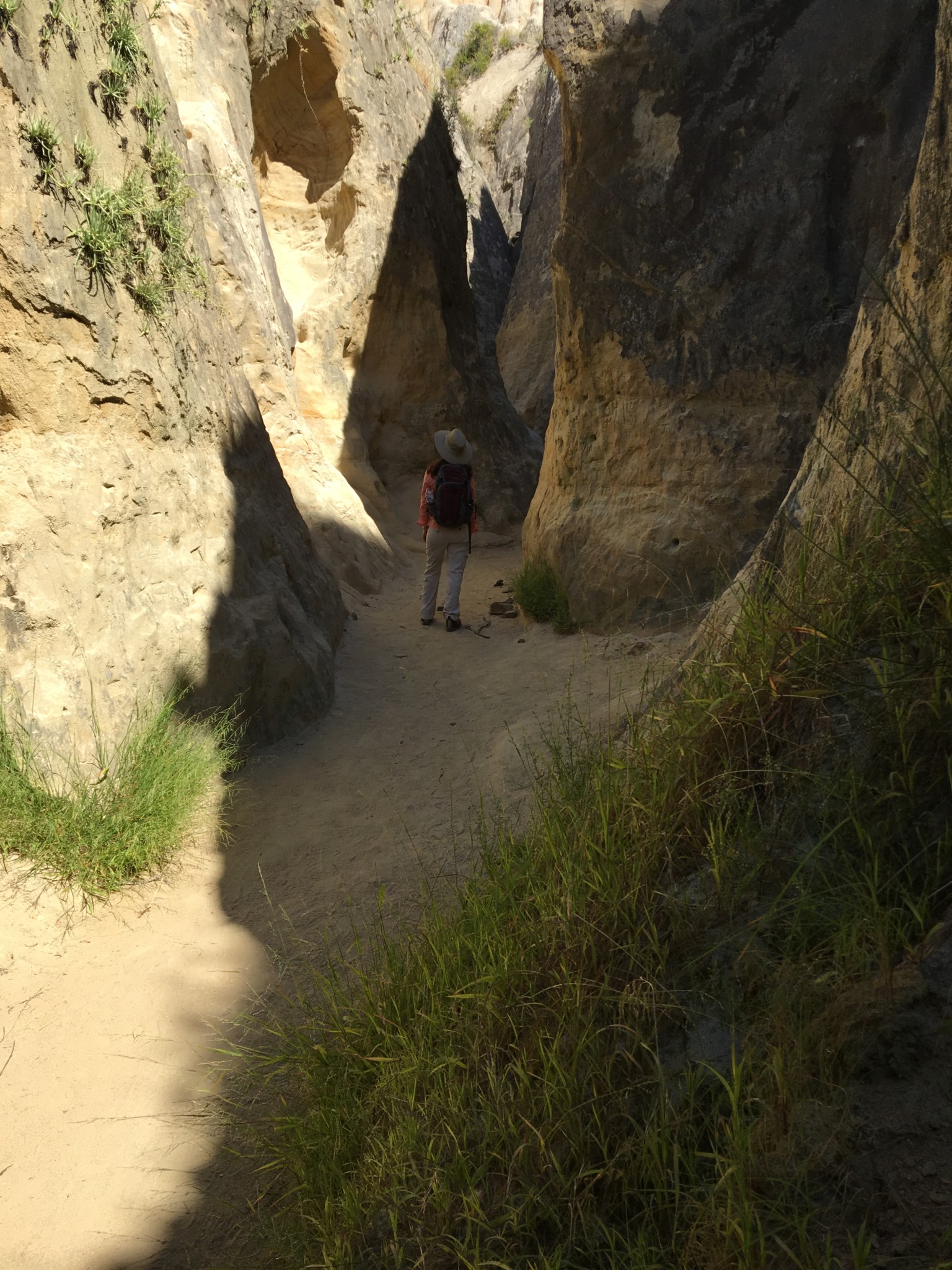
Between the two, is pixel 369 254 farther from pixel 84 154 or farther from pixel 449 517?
pixel 84 154

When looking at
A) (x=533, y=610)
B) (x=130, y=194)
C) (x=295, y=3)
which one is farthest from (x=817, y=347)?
(x=295, y=3)

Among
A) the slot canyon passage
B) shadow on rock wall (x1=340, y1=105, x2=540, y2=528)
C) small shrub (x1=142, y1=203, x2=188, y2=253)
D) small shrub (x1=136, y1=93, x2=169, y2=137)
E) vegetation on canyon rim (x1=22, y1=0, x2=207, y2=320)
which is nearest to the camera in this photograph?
the slot canyon passage

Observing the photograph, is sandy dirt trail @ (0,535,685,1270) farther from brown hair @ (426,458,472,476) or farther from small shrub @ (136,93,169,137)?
small shrub @ (136,93,169,137)

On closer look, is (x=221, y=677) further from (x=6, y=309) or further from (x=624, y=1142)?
(x=624, y=1142)

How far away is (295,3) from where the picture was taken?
9477mm

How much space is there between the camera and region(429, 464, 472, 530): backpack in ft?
24.3

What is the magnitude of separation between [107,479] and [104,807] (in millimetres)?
1604

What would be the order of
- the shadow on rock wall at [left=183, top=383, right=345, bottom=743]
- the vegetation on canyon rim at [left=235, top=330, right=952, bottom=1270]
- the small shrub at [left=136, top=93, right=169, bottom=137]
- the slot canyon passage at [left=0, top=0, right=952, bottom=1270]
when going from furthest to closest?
1. the shadow on rock wall at [left=183, top=383, right=345, bottom=743]
2. the small shrub at [left=136, top=93, right=169, bottom=137]
3. the slot canyon passage at [left=0, top=0, right=952, bottom=1270]
4. the vegetation on canyon rim at [left=235, top=330, right=952, bottom=1270]

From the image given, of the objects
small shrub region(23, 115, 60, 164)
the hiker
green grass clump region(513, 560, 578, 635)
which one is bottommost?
green grass clump region(513, 560, 578, 635)

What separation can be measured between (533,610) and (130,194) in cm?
423

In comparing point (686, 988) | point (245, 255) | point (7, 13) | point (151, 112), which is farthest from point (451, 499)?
point (686, 988)

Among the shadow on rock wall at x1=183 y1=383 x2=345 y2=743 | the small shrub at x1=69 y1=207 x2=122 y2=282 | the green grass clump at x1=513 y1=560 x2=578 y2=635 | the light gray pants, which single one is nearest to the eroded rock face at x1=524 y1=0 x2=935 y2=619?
the green grass clump at x1=513 y1=560 x2=578 y2=635

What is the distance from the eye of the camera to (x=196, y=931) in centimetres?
325

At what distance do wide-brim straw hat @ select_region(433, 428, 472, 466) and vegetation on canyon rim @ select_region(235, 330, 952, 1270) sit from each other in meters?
5.38
